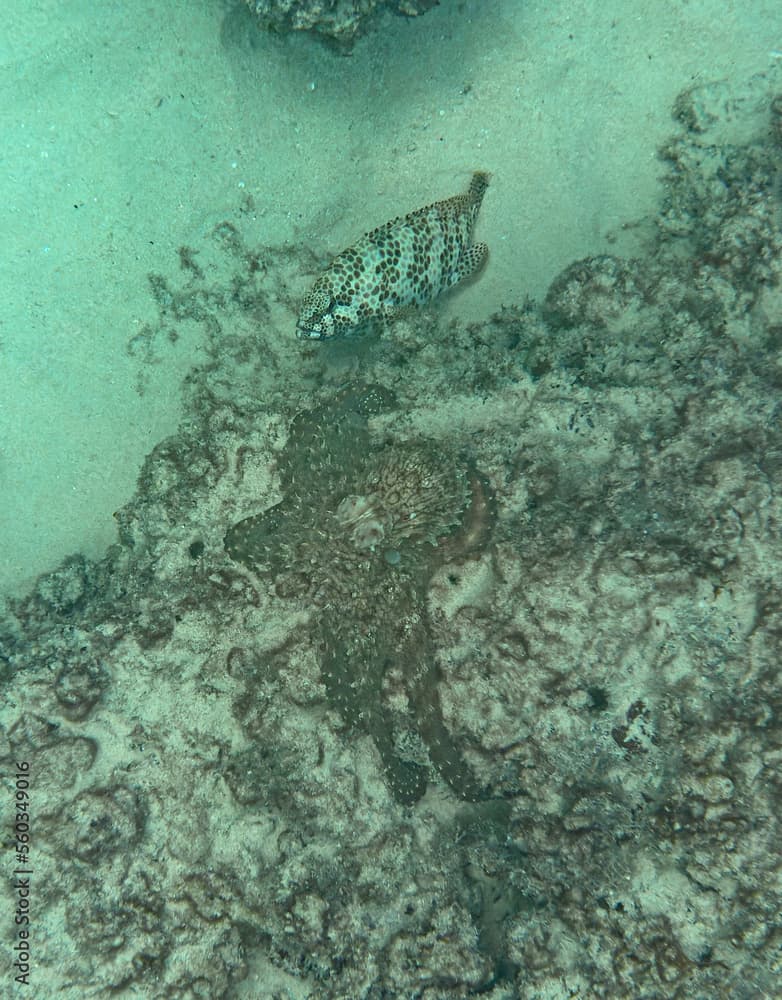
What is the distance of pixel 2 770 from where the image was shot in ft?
12.0

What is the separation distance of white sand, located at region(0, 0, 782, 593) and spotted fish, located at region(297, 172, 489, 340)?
1.03ft

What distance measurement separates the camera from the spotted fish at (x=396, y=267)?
207 inches

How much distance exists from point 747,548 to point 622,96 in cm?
492

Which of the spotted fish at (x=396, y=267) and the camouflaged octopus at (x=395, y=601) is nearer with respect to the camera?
the camouflaged octopus at (x=395, y=601)

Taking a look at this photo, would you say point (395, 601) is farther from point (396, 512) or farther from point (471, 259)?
point (471, 259)

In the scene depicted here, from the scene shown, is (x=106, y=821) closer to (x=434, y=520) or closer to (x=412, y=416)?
(x=434, y=520)

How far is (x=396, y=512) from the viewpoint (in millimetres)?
3820

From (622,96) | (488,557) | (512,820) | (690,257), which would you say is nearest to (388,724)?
(512,820)

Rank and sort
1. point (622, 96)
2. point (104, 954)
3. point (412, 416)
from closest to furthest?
1. point (104, 954)
2. point (412, 416)
3. point (622, 96)

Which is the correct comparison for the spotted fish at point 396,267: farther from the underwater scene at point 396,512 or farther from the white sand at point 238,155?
the white sand at point 238,155

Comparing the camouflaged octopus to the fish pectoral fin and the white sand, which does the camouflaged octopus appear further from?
the fish pectoral fin

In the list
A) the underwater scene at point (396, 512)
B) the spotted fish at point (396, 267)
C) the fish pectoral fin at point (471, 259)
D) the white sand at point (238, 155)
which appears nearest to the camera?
the underwater scene at point (396, 512)

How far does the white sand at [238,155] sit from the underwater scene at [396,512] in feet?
0.12

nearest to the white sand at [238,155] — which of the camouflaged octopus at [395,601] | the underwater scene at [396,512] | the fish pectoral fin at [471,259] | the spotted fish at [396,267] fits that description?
the underwater scene at [396,512]
